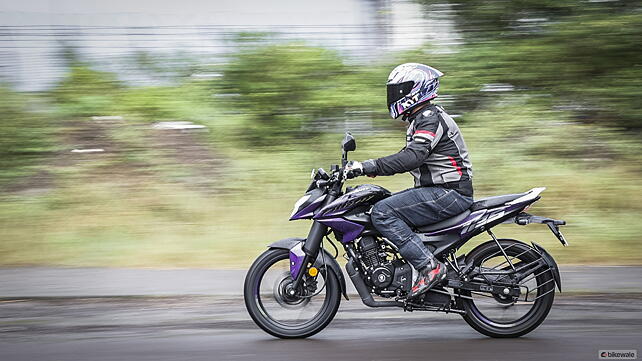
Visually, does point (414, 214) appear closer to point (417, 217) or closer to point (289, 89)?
point (417, 217)

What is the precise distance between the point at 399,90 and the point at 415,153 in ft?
1.63

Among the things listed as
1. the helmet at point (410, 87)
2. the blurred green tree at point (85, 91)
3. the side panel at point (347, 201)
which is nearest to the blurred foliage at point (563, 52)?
the blurred green tree at point (85, 91)

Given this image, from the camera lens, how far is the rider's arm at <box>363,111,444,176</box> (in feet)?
19.2

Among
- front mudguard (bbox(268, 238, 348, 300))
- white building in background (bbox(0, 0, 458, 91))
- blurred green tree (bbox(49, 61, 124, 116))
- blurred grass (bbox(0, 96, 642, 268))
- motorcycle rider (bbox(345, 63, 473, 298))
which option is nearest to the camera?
motorcycle rider (bbox(345, 63, 473, 298))

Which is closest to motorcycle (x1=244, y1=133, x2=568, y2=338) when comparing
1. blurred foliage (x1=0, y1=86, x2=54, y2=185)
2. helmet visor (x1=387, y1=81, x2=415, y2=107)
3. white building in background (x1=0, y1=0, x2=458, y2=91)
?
helmet visor (x1=387, y1=81, x2=415, y2=107)

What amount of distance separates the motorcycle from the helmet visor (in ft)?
1.83

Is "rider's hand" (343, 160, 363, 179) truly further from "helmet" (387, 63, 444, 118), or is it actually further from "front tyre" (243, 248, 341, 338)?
"front tyre" (243, 248, 341, 338)

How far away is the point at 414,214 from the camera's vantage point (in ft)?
19.6

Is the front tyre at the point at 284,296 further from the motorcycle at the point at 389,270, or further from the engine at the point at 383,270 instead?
the engine at the point at 383,270

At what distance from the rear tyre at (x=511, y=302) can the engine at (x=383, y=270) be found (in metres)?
0.49

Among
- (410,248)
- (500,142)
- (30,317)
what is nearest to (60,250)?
(30,317)

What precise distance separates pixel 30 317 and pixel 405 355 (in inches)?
133

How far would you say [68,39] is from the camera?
466 inches

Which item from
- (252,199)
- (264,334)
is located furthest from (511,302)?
(252,199)
